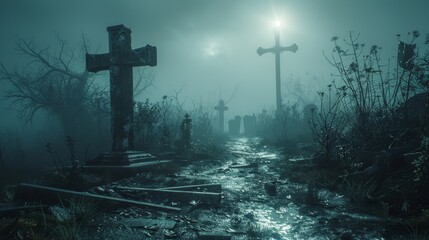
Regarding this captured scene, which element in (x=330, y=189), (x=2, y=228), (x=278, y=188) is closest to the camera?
(x=2, y=228)

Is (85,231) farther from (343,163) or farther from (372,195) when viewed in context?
(343,163)

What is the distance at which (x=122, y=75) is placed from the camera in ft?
23.3

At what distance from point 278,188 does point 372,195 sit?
1.54m

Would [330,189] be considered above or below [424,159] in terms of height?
below

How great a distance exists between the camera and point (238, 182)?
5.72 meters

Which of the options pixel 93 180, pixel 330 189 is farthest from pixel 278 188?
pixel 93 180

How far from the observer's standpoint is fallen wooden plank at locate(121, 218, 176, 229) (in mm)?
3234

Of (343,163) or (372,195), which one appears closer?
(372,195)

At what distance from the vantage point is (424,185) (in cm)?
340

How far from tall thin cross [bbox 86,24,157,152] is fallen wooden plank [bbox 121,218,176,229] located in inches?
149

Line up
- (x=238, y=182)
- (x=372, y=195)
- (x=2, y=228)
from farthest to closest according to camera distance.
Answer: (x=238, y=182)
(x=372, y=195)
(x=2, y=228)

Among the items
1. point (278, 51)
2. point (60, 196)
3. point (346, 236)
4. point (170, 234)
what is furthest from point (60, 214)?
point (278, 51)

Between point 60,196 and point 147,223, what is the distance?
1.42 m

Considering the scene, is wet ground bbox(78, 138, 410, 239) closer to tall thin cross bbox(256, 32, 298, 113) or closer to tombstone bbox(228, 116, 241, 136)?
tall thin cross bbox(256, 32, 298, 113)
